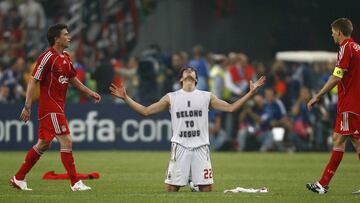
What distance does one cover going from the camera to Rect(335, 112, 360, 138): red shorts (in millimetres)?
15164

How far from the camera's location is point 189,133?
50.7 ft

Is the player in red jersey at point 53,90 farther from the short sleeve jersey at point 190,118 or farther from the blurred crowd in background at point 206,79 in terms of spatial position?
the blurred crowd in background at point 206,79

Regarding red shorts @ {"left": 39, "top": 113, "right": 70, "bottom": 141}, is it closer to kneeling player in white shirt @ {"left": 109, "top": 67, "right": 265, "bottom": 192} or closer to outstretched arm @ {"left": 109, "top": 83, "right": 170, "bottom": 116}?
outstretched arm @ {"left": 109, "top": 83, "right": 170, "bottom": 116}

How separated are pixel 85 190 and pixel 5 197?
4.73 ft

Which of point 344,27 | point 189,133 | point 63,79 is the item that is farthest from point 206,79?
point 344,27

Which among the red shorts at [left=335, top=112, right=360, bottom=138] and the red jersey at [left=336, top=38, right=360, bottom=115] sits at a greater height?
the red jersey at [left=336, top=38, right=360, bottom=115]

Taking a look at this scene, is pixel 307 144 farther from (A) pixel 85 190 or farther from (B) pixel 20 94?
(A) pixel 85 190

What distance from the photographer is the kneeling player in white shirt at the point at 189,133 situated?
50.4 ft

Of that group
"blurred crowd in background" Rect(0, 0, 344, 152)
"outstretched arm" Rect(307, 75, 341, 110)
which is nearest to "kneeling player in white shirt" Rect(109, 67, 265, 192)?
"outstretched arm" Rect(307, 75, 341, 110)

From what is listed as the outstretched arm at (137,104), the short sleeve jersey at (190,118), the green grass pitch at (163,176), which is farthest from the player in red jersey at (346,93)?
the outstretched arm at (137,104)

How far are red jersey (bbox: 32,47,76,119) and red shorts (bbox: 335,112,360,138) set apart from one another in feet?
13.0

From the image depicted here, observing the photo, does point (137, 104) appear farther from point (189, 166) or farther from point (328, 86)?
point (328, 86)

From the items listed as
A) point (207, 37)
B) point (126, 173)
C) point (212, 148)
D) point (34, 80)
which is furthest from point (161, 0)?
point (34, 80)

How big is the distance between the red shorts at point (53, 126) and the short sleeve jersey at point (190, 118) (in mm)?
1620
